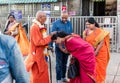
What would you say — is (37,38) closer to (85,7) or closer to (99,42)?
(99,42)

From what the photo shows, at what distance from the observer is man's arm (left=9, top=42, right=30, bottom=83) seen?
2746mm

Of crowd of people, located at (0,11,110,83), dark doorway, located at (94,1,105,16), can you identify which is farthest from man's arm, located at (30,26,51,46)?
dark doorway, located at (94,1,105,16)

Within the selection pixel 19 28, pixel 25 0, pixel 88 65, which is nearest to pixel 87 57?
pixel 88 65

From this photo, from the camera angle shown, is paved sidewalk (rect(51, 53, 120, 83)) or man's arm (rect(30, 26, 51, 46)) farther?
paved sidewalk (rect(51, 53, 120, 83))

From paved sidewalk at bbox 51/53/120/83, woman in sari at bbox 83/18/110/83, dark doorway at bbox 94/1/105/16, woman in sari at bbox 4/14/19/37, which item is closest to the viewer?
woman in sari at bbox 83/18/110/83

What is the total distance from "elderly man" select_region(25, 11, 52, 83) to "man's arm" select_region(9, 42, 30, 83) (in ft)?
12.6

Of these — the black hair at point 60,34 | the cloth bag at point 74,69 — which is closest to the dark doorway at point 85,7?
the black hair at point 60,34

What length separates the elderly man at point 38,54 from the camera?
6.71m

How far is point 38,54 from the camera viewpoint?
682cm

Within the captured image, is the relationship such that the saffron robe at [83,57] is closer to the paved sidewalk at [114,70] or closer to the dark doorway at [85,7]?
the paved sidewalk at [114,70]

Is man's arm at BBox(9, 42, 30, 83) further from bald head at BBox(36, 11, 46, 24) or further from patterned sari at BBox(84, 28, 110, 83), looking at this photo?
patterned sari at BBox(84, 28, 110, 83)

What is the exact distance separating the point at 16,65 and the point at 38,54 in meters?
4.03

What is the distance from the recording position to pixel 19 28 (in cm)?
1013

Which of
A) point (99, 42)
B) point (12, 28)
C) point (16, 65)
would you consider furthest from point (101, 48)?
point (16, 65)
